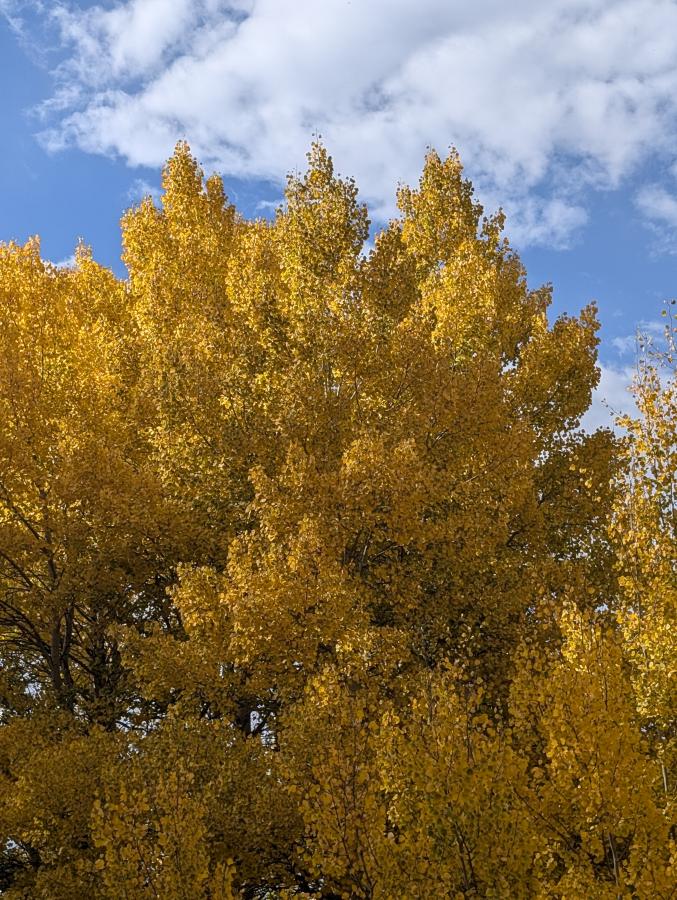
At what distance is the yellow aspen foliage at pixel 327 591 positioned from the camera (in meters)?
8.48

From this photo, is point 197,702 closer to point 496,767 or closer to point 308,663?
point 308,663

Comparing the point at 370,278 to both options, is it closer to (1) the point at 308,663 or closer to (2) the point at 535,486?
(2) the point at 535,486

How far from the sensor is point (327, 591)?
11.7 meters

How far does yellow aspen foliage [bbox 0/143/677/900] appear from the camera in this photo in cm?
848

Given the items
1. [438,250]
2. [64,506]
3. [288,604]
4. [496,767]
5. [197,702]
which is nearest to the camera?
[496,767]

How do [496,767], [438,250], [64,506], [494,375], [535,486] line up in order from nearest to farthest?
[496,767] < [64,506] < [494,375] < [535,486] < [438,250]

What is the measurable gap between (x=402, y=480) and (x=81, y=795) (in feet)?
19.7

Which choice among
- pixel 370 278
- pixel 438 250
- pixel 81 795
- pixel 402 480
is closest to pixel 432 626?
pixel 402 480

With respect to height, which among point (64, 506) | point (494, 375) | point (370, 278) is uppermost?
point (370, 278)

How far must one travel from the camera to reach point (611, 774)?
335 inches

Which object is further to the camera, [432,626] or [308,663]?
[432,626]

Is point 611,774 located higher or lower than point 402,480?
lower

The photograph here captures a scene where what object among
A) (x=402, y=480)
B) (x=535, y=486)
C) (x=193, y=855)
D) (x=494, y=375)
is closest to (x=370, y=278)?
(x=494, y=375)

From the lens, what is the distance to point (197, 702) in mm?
12625
